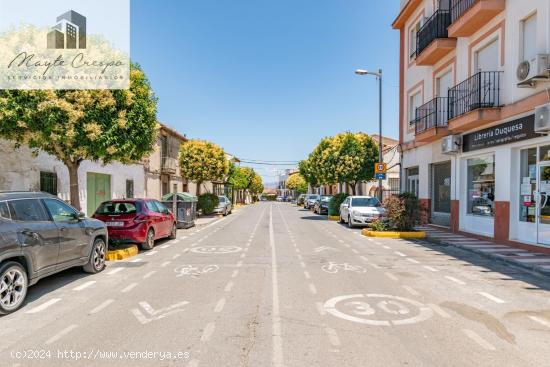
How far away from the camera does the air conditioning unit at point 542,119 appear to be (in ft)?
31.0

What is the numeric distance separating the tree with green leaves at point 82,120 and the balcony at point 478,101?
10356 mm

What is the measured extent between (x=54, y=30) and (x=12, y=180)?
4846 millimetres

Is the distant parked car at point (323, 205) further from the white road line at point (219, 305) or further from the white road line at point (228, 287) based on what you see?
the white road line at point (219, 305)

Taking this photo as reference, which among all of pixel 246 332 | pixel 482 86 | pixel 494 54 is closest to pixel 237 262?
pixel 246 332

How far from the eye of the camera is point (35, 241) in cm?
586

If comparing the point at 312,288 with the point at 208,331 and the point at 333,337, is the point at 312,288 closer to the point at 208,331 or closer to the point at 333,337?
the point at 333,337

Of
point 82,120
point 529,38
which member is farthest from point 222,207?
point 529,38

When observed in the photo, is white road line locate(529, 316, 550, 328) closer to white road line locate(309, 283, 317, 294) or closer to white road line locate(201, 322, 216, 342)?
white road line locate(309, 283, 317, 294)

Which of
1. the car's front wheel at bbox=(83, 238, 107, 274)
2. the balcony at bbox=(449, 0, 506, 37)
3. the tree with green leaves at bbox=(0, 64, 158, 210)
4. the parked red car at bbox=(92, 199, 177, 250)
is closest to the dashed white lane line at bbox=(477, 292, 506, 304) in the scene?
the car's front wheel at bbox=(83, 238, 107, 274)

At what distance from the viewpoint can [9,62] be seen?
8.79 meters

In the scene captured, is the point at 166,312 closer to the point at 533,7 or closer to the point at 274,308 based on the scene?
the point at 274,308

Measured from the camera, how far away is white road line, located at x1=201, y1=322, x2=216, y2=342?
4324 millimetres

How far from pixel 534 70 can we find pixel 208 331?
1040 cm

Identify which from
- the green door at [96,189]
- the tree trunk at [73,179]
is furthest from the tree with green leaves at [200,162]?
the tree trunk at [73,179]
